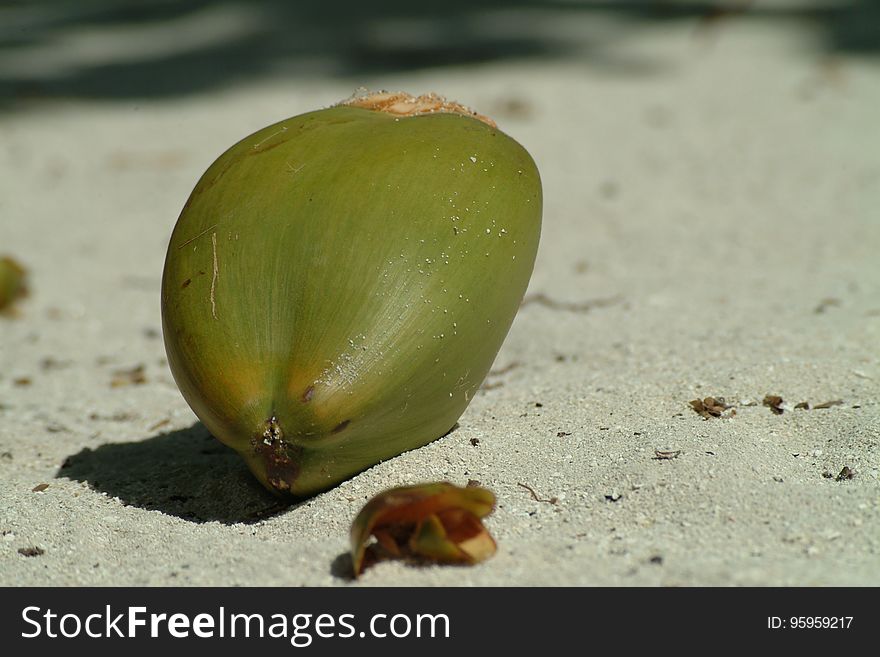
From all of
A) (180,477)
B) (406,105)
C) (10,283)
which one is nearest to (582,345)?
(406,105)

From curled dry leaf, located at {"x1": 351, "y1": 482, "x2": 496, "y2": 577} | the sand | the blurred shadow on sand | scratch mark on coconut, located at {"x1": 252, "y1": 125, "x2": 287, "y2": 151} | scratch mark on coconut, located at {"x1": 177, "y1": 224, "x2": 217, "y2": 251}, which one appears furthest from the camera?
the blurred shadow on sand

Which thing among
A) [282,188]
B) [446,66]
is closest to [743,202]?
[446,66]

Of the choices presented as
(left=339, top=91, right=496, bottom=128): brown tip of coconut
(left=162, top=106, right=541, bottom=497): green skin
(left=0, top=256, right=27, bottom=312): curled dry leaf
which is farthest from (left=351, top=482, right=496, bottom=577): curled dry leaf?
(left=0, top=256, right=27, bottom=312): curled dry leaf

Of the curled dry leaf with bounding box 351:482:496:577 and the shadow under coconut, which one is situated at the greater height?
the curled dry leaf with bounding box 351:482:496:577

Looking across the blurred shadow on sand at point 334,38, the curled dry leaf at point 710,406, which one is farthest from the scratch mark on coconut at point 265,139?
the blurred shadow on sand at point 334,38

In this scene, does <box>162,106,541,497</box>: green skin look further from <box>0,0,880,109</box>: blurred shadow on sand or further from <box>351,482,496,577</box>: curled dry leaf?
<box>0,0,880,109</box>: blurred shadow on sand

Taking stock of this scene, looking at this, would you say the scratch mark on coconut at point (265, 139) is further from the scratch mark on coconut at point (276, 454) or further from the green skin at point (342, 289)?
the scratch mark on coconut at point (276, 454)

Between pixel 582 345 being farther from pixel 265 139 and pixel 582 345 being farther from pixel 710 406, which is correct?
pixel 265 139
